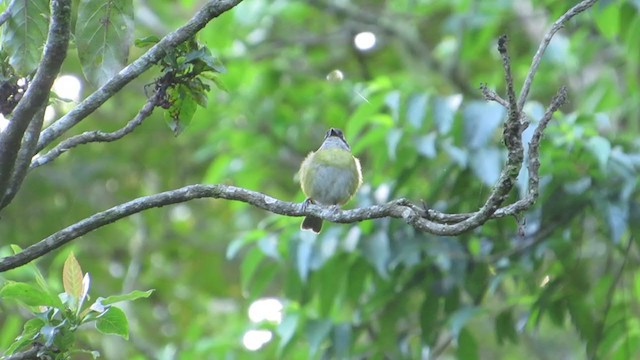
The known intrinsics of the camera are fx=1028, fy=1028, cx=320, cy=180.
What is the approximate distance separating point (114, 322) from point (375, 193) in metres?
2.90

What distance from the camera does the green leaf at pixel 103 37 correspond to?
3.47 m

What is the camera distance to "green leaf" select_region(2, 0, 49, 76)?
3.39m

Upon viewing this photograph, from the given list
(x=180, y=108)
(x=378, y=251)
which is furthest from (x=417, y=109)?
(x=180, y=108)

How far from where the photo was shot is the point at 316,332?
19.2 ft

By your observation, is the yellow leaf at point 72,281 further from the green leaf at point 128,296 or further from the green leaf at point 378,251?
the green leaf at point 378,251

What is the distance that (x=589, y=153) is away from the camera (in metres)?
5.56

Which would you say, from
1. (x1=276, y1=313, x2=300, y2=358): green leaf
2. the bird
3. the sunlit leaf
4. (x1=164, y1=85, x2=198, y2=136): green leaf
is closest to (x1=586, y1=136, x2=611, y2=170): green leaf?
the sunlit leaf

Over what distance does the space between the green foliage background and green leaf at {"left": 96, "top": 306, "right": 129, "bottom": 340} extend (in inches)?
38.9

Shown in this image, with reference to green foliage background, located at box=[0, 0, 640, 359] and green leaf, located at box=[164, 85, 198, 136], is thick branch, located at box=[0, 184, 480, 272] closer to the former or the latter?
green leaf, located at box=[164, 85, 198, 136]

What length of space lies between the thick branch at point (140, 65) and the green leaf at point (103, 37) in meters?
0.16

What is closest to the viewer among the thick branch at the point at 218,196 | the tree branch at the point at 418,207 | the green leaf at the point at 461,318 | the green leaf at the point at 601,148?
the tree branch at the point at 418,207

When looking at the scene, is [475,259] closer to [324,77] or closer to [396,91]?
[396,91]

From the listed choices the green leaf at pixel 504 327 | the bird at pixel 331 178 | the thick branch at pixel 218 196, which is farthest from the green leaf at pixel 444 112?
the thick branch at pixel 218 196

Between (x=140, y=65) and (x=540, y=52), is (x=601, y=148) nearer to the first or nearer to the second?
(x=540, y=52)
